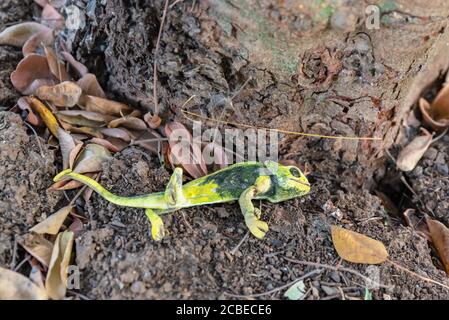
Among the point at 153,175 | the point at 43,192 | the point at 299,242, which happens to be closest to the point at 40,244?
the point at 43,192

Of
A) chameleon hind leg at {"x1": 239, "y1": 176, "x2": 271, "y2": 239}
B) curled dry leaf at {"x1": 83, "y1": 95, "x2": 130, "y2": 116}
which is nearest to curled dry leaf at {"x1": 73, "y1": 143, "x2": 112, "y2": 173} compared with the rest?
curled dry leaf at {"x1": 83, "y1": 95, "x2": 130, "y2": 116}

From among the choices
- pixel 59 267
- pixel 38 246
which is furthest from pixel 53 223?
pixel 59 267

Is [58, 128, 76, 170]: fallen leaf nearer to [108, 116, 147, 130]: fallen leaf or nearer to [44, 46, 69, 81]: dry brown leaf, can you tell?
[108, 116, 147, 130]: fallen leaf

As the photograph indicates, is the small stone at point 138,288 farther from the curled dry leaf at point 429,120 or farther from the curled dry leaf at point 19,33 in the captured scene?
the curled dry leaf at point 429,120

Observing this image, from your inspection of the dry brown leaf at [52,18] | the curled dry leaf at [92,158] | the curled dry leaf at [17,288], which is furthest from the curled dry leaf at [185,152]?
the dry brown leaf at [52,18]
